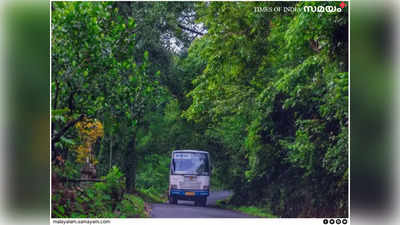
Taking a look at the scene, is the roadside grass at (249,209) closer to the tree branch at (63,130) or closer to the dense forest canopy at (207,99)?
the dense forest canopy at (207,99)

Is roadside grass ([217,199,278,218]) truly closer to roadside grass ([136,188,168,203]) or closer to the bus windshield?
the bus windshield

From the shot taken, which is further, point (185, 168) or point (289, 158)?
point (289, 158)

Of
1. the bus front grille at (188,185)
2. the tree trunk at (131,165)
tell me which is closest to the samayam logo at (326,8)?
the tree trunk at (131,165)

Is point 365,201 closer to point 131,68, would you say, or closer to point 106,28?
point 131,68

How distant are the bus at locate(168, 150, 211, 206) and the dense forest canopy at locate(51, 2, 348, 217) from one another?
172mm

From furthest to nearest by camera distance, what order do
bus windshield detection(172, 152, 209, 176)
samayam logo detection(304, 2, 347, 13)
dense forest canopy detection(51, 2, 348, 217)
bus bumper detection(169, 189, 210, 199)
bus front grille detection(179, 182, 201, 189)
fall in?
bus front grille detection(179, 182, 201, 189) < bus bumper detection(169, 189, 210, 199) < bus windshield detection(172, 152, 209, 176) < samayam logo detection(304, 2, 347, 13) < dense forest canopy detection(51, 2, 348, 217)

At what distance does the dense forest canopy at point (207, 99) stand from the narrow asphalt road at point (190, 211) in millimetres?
466

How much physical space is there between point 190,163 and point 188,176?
2.93 feet

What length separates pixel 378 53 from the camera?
9180mm

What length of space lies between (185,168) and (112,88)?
2582 mm

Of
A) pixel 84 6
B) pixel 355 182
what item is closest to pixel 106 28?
pixel 84 6

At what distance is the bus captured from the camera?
10.6 m

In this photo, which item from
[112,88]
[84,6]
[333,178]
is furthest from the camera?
[333,178]

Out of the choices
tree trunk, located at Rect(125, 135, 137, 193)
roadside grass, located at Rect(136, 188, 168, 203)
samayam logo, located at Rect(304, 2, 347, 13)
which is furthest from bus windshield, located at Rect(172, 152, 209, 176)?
samayam logo, located at Rect(304, 2, 347, 13)
